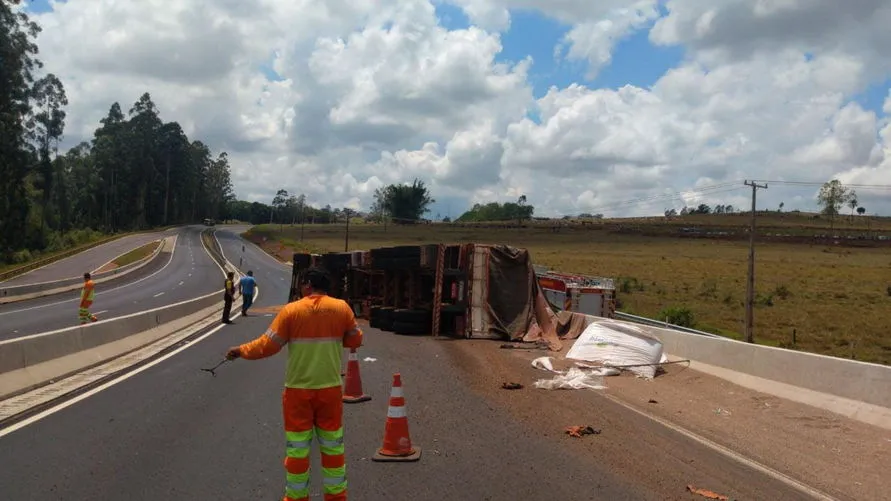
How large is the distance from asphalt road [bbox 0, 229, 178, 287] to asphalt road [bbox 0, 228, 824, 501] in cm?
4401

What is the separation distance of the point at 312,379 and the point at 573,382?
Result: 774cm

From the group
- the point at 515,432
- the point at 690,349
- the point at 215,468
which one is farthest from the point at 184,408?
the point at 690,349

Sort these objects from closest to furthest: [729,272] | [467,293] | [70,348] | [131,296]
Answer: [70,348] < [467,293] < [131,296] < [729,272]

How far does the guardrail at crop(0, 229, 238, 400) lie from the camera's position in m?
10.3

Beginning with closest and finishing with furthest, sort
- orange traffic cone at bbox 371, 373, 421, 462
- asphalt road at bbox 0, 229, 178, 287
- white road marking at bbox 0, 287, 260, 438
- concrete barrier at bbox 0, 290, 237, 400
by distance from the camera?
orange traffic cone at bbox 371, 373, 421, 462 < white road marking at bbox 0, 287, 260, 438 < concrete barrier at bbox 0, 290, 237, 400 < asphalt road at bbox 0, 229, 178, 287

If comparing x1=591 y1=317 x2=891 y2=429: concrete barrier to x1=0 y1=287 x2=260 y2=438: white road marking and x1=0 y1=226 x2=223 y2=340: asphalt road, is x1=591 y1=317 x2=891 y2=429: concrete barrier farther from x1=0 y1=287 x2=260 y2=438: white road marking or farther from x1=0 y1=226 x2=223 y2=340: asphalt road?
x1=0 y1=226 x2=223 y2=340: asphalt road

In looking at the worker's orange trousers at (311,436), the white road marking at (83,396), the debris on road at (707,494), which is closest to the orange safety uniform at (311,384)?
the worker's orange trousers at (311,436)

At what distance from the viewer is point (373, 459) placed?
274 inches

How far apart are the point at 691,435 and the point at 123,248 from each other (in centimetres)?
8291

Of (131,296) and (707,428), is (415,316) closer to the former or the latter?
(707,428)

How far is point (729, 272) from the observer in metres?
61.3

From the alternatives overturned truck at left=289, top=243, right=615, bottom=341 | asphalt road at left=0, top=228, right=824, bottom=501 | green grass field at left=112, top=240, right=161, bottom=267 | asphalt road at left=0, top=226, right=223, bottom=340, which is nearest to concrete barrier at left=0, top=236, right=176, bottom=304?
asphalt road at left=0, top=226, right=223, bottom=340

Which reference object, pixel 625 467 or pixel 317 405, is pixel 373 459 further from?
pixel 625 467

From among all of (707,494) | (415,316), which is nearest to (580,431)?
(707,494)
